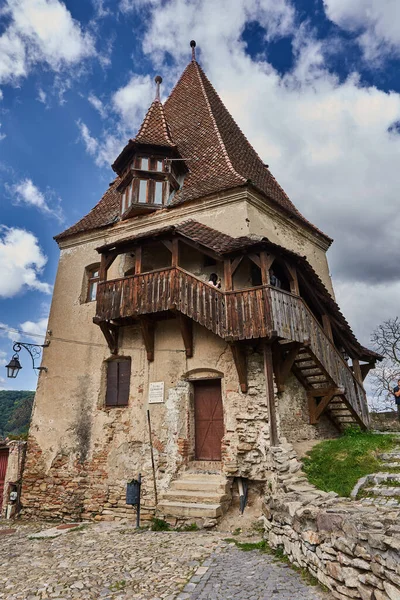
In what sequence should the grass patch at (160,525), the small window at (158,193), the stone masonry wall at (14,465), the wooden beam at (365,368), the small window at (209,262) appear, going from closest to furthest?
1. the grass patch at (160,525)
2. the small window at (209,262)
3. the stone masonry wall at (14,465)
4. the small window at (158,193)
5. the wooden beam at (365,368)

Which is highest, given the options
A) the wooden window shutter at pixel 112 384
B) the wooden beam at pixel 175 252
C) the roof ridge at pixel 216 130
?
the roof ridge at pixel 216 130

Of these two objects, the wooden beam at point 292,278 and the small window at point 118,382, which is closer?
the wooden beam at point 292,278

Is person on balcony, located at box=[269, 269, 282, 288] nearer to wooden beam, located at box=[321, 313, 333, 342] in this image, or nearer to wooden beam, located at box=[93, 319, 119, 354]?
wooden beam, located at box=[321, 313, 333, 342]

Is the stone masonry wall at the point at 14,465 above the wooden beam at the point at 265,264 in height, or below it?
below

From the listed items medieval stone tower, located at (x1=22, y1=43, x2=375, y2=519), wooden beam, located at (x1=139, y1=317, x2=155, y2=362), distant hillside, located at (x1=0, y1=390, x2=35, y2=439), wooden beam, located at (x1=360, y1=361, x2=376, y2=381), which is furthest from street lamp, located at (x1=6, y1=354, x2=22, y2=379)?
distant hillside, located at (x1=0, y1=390, x2=35, y2=439)

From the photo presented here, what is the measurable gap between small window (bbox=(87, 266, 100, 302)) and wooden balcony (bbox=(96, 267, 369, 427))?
96.5 inches

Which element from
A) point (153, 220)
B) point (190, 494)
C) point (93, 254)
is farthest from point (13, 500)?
point (153, 220)

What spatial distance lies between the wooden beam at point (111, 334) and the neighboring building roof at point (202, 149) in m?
4.53

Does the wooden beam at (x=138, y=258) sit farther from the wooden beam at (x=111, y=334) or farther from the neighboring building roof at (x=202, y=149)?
the neighboring building roof at (x=202, y=149)

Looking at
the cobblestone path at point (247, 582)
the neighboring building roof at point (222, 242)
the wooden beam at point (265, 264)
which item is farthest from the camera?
the neighboring building roof at point (222, 242)

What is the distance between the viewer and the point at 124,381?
37.1 ft

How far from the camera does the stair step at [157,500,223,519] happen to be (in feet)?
26.5

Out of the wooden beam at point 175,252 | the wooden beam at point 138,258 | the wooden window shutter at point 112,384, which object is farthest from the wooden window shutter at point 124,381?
the wooden beam at point 175,252

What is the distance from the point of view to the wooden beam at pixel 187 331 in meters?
10.0
